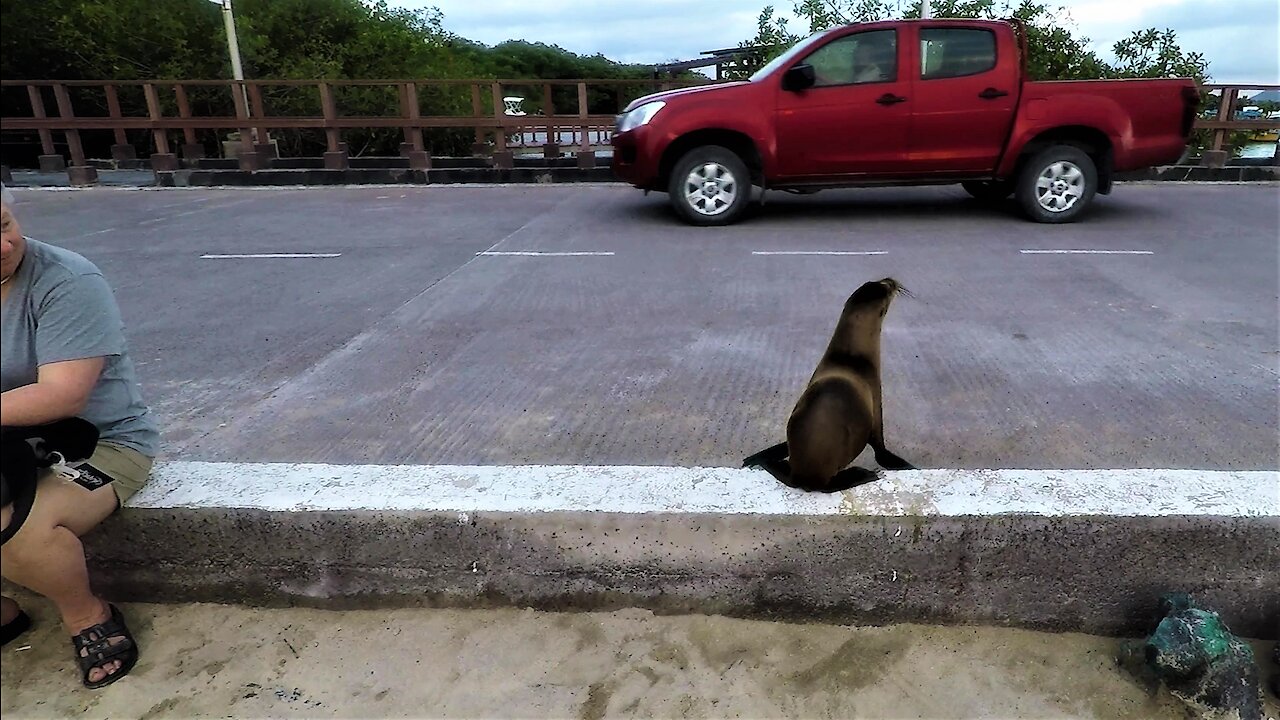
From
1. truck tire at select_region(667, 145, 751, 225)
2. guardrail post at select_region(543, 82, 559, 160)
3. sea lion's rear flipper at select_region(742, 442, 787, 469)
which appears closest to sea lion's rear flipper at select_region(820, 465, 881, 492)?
sea lion's rear flipper at select_region(742, 442, 787, 469)

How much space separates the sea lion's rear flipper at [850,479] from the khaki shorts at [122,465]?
6.42ft

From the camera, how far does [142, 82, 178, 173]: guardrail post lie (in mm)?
12227

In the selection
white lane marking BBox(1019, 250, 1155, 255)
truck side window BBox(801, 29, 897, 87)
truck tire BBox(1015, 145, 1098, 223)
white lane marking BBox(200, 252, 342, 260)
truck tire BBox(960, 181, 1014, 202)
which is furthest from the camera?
truck tire BBox(960, 181, 1014, 202)

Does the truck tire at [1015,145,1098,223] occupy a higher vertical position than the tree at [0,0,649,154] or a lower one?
lower

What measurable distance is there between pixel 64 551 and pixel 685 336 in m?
2.97

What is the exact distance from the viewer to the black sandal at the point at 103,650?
7.04ft

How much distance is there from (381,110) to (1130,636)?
15.0m

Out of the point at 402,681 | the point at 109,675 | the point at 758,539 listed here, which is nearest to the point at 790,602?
the point at 758,539

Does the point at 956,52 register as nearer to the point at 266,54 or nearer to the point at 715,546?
the point at 715,546

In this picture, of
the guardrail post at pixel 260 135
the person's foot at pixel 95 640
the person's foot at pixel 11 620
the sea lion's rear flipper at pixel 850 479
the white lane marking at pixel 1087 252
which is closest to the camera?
the person's foot at pixel 95 640

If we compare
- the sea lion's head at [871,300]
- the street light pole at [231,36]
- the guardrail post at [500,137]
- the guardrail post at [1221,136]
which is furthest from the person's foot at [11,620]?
the street light pole at [231,36]

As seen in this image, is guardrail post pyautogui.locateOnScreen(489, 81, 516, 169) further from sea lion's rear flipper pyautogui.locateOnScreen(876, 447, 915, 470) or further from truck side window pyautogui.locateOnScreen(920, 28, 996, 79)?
sea lion's rear flipper pyautogui.locateOnScreen(876, 447, 915, 470)

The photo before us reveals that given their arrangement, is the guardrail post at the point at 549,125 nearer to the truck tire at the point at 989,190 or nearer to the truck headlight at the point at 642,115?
the truck headlight at the point at 642,115

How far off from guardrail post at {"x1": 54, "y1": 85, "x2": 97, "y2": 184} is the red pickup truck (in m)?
9.48
